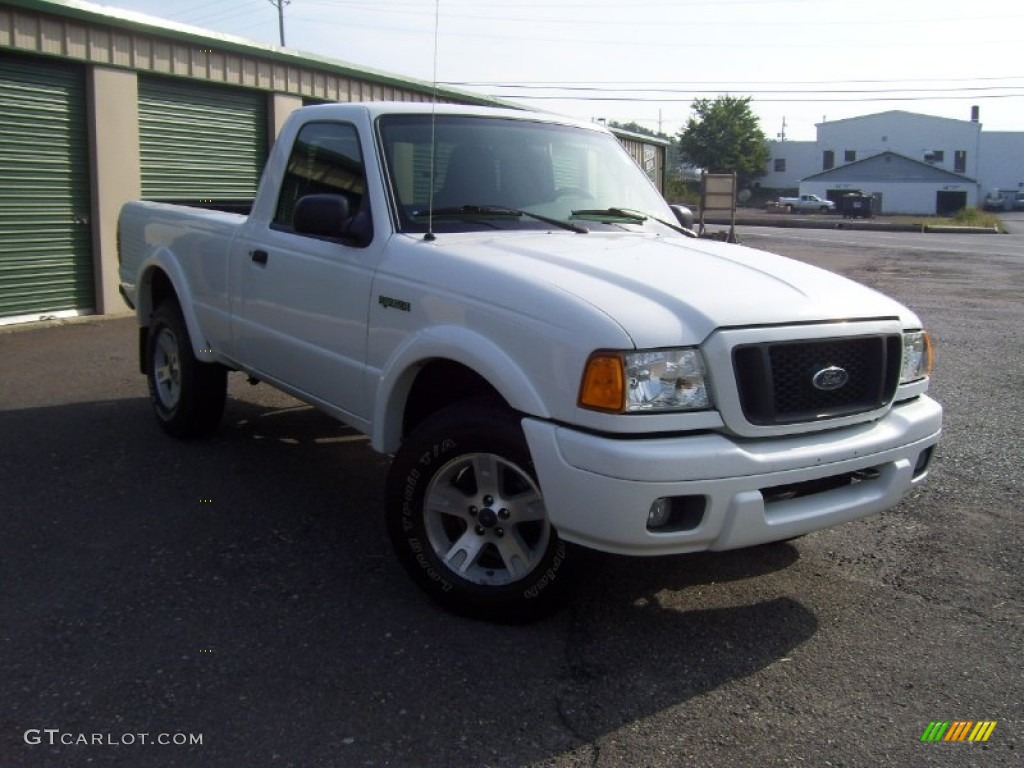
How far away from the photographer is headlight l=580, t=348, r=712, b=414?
3307 mm

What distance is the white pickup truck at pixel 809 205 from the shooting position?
236 ft

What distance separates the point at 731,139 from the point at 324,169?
319 feet

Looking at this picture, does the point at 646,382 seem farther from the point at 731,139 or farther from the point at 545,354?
the point at 731,139

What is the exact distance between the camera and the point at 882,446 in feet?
12.5

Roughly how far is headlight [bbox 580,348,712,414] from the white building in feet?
262

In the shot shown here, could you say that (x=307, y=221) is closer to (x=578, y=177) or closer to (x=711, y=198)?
(x=578, y=177)

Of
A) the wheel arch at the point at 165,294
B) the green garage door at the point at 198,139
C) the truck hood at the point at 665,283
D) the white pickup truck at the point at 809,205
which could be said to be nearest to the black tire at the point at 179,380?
the wheel arch at the point at 165,294

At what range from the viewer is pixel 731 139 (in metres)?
97.1

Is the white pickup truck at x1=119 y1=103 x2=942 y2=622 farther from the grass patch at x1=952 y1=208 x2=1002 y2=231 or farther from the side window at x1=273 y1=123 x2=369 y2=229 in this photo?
the grass patch at x1=952 y1=208 x2=1002 y2=231

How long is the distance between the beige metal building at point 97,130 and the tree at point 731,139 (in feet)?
285

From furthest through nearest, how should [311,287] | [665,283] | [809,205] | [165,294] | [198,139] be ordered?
1. [809,205]
2. [198,139]
3. [165,294]
4. [311,287]
5. [665,283]

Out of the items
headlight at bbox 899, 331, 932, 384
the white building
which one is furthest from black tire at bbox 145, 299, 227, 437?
the white building

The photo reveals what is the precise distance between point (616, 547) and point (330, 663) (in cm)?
110

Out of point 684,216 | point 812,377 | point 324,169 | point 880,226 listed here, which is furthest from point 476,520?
point 880,226
